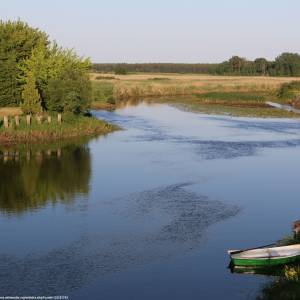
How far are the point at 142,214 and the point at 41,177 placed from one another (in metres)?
11.4

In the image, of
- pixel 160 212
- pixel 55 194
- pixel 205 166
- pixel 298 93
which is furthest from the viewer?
pixel 298 93

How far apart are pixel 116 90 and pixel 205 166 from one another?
69.3 m

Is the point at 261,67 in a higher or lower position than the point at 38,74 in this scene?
higher

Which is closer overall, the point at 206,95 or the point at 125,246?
the point at 125,246

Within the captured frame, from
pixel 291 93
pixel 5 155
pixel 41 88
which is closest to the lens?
pixel 5 155

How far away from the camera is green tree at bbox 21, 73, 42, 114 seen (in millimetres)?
59500

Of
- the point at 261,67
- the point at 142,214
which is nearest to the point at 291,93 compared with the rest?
the point at 142,214

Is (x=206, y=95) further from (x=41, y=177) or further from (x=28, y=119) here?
(x=41, y=177)

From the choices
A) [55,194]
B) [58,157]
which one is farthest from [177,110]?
[55,194]

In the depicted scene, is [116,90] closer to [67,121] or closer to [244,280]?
[67,121]

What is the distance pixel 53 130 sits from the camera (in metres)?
54.2

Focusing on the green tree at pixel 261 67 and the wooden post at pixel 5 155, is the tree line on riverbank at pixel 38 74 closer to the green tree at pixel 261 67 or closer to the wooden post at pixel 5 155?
the wooden post at pixel 5 155

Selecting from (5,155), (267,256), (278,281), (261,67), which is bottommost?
(278,281)

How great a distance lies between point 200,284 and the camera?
863 inches
